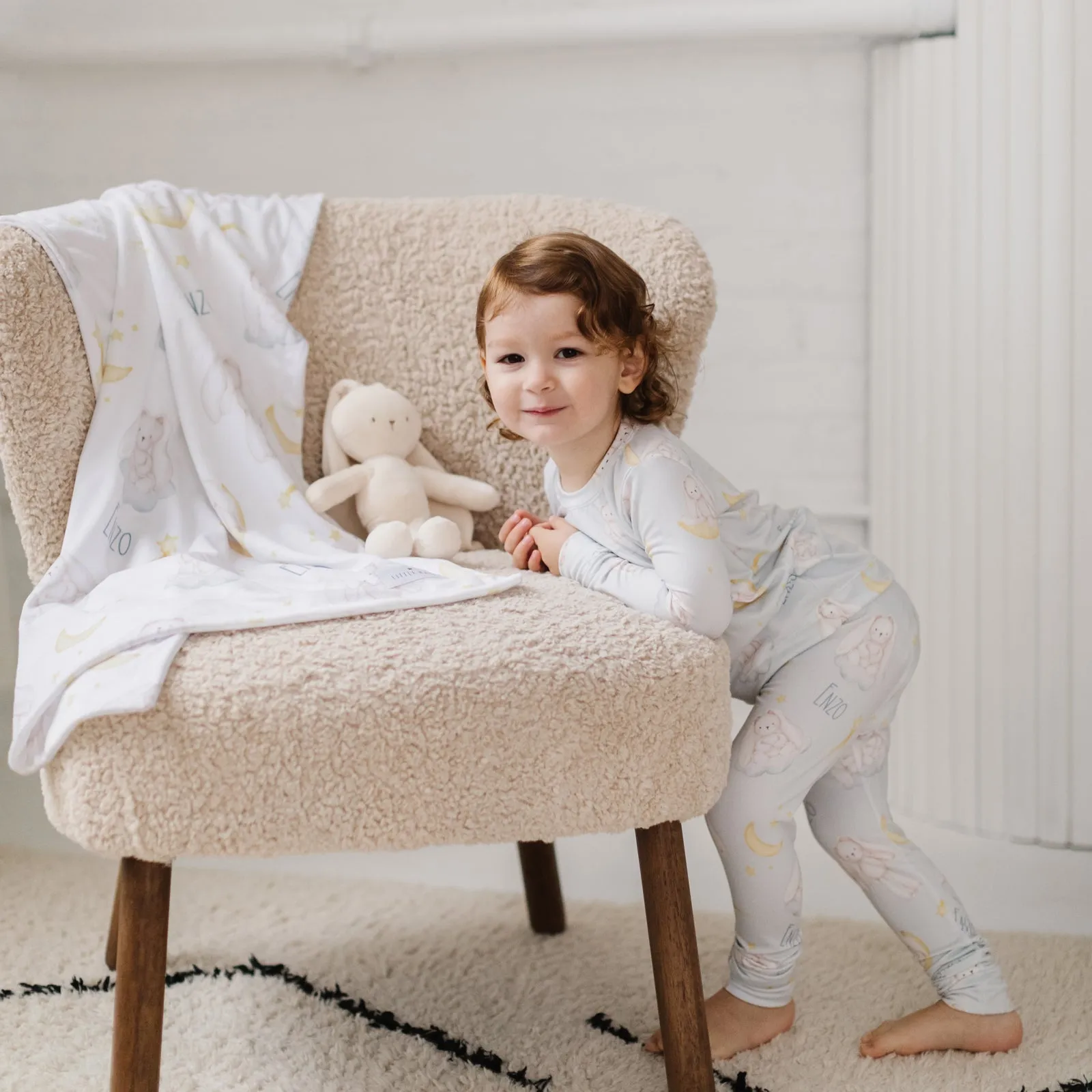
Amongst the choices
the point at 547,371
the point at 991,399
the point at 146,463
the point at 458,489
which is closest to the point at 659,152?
the point at 991,399

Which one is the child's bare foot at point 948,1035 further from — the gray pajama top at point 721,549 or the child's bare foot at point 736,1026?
the gray pajama top at point 721,549

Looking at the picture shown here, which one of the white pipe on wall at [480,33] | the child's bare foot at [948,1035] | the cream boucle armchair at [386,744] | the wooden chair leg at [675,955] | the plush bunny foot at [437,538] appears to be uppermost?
the white pipe on wall at [480,33]

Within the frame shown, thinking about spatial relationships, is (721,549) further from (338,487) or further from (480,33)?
(480,33)

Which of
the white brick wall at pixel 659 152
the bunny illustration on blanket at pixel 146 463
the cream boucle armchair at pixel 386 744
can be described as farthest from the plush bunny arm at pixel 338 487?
the white brick wall at pixel 659 152

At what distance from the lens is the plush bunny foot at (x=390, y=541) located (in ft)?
3.92

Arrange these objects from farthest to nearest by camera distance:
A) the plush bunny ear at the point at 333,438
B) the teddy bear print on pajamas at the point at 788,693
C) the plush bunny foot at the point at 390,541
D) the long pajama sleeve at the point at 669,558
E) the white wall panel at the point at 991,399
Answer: the white wall panel at the point at 991,399
the plush bunny ear at the point at 333,438
the plush bunny foot at the point at 390,541
the teddy bear print on pajamas at the point at 788,693
the long pajama sleeve at the point at 669,558

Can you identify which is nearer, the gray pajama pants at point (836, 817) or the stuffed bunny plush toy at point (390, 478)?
the gray pajama pants at point (836, 817)

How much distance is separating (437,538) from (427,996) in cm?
45

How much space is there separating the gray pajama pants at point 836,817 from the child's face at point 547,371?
0.29 metres

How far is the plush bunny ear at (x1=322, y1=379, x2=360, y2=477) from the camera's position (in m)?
1.30

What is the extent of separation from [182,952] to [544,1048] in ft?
1.40

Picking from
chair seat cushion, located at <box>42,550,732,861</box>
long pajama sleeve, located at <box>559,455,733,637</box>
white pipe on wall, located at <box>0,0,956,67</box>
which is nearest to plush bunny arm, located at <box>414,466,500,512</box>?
long pajama sleeve, located at <box>559,455,733,637</box>

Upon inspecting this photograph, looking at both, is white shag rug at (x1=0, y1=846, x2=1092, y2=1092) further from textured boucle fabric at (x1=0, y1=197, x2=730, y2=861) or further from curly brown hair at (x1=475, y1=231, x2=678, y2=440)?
curly brown hair at (x1=475, y1=231, x2=678, y2=440)

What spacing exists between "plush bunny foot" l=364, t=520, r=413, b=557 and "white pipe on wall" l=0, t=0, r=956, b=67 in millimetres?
839
